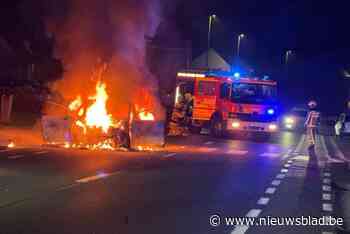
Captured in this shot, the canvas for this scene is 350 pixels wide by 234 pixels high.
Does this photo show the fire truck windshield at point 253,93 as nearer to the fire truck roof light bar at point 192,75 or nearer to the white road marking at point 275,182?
the fire truck roof light bar at point 192,75

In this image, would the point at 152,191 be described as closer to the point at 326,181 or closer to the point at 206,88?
the point at 326,181

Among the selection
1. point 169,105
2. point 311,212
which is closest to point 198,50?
point 169,105

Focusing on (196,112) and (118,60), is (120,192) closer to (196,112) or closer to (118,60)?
(118,60)

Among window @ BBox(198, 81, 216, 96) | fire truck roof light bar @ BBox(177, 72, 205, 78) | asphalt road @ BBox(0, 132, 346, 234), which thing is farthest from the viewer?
fire truck roof light bar @ BBox(177, 72, 205, 78)

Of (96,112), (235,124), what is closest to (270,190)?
(96,112)

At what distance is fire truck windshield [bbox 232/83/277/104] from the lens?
29.2 meters

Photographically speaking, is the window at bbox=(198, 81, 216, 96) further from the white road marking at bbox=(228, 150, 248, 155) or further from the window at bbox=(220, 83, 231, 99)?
the white road marking at bbox=(228, 150, 248, 155)

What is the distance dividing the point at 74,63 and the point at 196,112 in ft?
25.0

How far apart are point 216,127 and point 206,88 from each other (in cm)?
174

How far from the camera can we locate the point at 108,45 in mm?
25234

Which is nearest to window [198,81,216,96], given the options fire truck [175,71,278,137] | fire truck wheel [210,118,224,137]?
fire truck [175,71,278,137]

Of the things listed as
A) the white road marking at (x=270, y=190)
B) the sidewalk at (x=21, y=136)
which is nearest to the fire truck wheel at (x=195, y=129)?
the sidewalk at (x=21, y=136)

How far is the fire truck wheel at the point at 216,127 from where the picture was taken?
30125 millimetres

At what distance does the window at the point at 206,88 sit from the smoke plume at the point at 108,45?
169 inches
